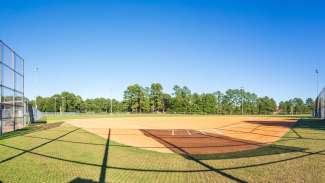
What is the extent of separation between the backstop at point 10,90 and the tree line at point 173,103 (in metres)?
Result: 105

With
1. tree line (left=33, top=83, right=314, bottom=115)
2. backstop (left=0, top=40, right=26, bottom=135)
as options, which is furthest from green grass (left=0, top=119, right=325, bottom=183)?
tree line (left=33, top=83, right=314, bottom=115)

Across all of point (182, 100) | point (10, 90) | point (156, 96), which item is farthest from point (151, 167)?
point (156, 96)

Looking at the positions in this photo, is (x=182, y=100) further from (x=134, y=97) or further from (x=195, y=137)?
(x=195, y=137)

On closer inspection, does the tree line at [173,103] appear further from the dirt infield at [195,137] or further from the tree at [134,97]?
the dirt infield at [195,137]

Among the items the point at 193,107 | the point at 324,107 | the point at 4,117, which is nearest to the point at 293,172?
the point at 4,117

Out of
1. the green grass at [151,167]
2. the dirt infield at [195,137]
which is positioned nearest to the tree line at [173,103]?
the dirt infield at [195,137]

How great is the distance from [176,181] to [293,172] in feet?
9.86

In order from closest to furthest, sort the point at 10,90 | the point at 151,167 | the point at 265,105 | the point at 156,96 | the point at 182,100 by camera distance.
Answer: the point at 151,167
the point at 10,90
the point at 182,100
the point at 156,96
the point at 265,105

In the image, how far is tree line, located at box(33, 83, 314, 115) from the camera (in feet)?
416

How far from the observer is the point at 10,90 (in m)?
17.0

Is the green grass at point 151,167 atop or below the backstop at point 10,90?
below

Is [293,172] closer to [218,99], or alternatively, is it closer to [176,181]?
Result: [176,181]

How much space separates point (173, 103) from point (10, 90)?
4489 inches

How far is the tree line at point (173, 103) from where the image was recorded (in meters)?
127
